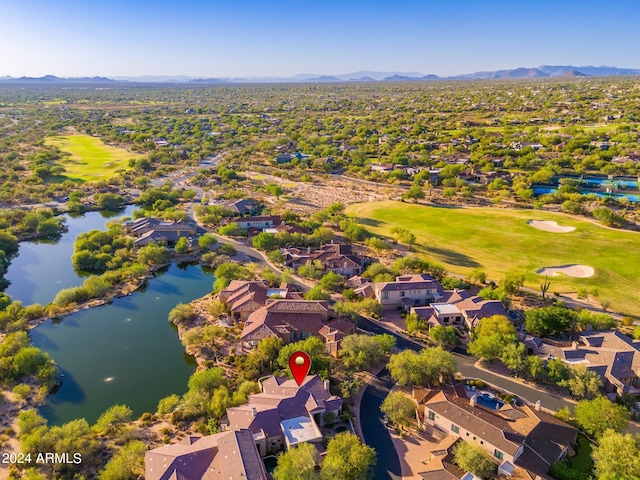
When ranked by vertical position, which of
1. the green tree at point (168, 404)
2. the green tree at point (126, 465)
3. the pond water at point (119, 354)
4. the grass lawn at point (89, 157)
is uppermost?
the grass lawn at point (89, 157)

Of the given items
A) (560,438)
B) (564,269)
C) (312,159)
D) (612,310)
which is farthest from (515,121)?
(560,438)

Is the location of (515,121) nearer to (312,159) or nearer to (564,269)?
(312,159)

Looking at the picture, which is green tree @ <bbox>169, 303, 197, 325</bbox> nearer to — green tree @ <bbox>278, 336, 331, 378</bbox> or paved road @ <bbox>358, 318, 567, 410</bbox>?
green tree @ <bbox>278, 336, 331, 378</bbox>

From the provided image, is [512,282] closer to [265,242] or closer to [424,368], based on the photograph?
[424,368]

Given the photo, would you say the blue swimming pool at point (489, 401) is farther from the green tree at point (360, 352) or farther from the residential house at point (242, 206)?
the residential house at point (242, 206)

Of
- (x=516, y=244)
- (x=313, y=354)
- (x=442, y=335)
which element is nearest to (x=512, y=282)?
(x=442, y=335)

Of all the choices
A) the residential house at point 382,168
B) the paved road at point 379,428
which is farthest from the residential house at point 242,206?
the paved road at point 379,428

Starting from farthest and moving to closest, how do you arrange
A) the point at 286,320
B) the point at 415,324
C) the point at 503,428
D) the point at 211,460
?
the point at 415,324
the point at 286,320
the point at 503,428
the point at 211,460
